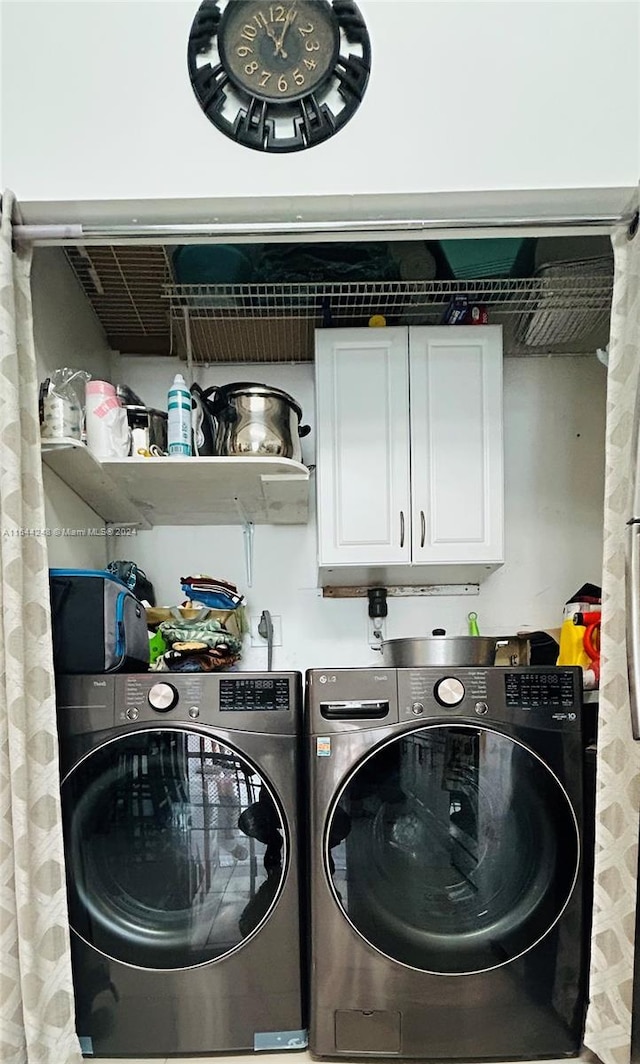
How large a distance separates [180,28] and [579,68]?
2.44 ft

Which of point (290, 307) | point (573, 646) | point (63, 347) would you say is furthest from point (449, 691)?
point (63, 347)

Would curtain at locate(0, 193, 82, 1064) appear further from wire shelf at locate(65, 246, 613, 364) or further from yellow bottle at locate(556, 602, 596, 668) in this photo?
yellow bottle at locate(556, 602, 596, 668)

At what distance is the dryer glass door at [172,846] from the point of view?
142 centimetres

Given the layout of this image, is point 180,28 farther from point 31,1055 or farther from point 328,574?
point 31,1055

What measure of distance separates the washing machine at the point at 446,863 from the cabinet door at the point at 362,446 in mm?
560

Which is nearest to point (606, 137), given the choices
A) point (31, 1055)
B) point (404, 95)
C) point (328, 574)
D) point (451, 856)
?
point (404, 95)

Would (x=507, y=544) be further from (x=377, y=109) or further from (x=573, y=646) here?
(x=377, y=109)

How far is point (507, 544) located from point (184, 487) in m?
1.06

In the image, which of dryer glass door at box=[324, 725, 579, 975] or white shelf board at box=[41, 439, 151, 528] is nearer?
dryer glass door at box=[324, 725, 579, 975]

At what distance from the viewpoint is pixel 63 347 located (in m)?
1.80

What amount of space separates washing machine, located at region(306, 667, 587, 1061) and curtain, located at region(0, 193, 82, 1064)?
491 millimetres

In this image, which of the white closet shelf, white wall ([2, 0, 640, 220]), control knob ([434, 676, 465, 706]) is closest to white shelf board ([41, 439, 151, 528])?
the white closet shelf

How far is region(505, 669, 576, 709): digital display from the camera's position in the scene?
4.76ft

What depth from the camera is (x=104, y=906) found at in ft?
4.70
